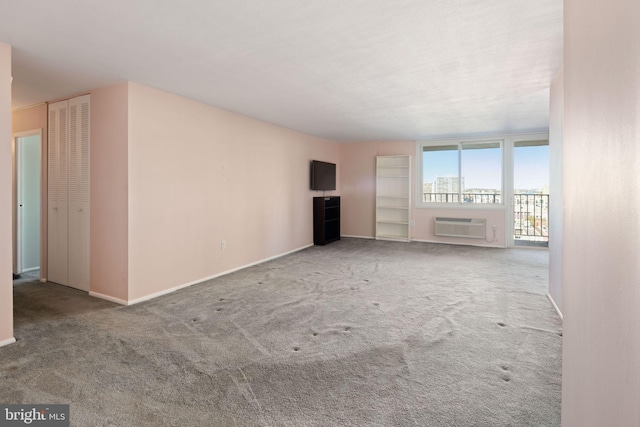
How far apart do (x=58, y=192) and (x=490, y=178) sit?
7623 millimetres

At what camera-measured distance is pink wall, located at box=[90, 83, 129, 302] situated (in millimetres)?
3523

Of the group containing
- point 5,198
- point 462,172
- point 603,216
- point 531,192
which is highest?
point 462,172

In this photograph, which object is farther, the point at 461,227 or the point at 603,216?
the point at 461,227

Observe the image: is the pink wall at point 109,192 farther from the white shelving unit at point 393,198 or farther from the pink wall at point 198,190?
the white shelving unit at point 393,198

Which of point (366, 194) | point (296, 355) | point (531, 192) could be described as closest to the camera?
point (296, 355)

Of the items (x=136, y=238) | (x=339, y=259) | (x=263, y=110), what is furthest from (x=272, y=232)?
(x=136, y=238)

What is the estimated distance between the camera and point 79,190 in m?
3.95

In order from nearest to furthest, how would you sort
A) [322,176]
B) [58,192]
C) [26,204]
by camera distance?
[58,192] → [26,204] → [322,176]

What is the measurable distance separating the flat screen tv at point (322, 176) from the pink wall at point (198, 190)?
84 centimetres

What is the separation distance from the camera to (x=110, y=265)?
12.1ft

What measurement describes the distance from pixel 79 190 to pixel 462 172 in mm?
7002

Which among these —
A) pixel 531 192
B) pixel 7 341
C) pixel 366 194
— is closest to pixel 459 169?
pixel 531 192

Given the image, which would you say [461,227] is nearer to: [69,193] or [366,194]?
[366,194]

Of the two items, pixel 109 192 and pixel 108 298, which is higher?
pixel 109 192
